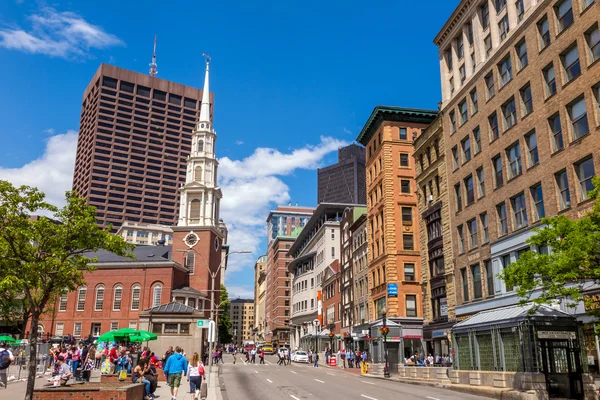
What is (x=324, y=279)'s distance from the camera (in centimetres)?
9062

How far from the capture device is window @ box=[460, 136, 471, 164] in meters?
40.2

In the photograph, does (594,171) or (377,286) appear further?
(377,286)

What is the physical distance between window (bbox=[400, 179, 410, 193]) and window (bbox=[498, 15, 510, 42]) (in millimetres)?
22495

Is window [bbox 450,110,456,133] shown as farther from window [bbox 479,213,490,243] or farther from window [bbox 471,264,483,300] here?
window [bbox 471,264,483,300]

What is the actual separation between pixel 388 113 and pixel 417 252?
15316 millimetres

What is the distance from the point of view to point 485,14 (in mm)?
39312

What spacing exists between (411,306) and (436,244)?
1131 centimetres

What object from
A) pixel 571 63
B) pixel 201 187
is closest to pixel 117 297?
pixel 201 187

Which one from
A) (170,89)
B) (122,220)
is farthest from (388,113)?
(170,89)

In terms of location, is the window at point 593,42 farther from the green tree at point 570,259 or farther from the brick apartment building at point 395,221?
the brick apartment building at point 395,221

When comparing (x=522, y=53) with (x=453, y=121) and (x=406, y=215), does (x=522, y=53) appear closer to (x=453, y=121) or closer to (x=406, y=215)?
(x=453, y=121)

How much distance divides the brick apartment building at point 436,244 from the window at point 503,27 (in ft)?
33.8

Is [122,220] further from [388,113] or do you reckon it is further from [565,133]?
[565,133]

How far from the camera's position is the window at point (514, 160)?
33250 mm
